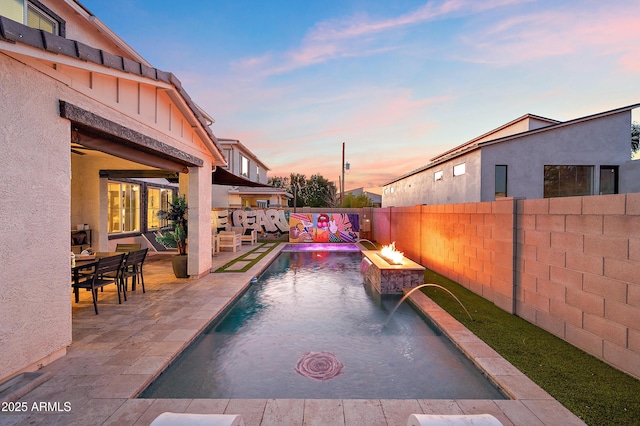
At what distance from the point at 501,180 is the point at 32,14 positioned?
1752cm

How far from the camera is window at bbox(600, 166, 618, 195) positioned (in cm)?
1494

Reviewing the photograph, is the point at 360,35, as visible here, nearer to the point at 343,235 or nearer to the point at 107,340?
the point at 343,235

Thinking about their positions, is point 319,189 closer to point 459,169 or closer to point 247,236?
point 247,236

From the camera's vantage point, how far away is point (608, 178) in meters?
15.0

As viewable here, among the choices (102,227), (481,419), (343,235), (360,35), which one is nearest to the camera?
(481,419)

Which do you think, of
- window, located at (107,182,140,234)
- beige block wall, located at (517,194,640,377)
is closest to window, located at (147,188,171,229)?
window, located at (107,182,140,234)

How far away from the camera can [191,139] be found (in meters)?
8.45

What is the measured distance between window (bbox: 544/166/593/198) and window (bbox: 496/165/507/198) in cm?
247

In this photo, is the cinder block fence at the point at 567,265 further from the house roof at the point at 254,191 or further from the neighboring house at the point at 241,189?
the house roof at the point at 254,191

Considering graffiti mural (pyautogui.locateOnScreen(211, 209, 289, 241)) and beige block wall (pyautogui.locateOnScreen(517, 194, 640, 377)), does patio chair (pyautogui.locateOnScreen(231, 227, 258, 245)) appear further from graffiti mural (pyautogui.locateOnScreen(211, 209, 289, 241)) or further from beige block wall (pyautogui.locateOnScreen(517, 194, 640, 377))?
beige block wall (pyautogui.locateOnScreen(517, 194, 640, 377))

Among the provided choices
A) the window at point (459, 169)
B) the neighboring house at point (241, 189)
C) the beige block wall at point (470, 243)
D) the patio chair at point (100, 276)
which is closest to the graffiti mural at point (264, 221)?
the neighboring house at point (241, 189)

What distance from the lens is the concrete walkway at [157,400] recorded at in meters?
2.82

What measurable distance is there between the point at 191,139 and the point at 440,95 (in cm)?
1525

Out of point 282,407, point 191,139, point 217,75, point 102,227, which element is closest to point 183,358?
point 282,407
